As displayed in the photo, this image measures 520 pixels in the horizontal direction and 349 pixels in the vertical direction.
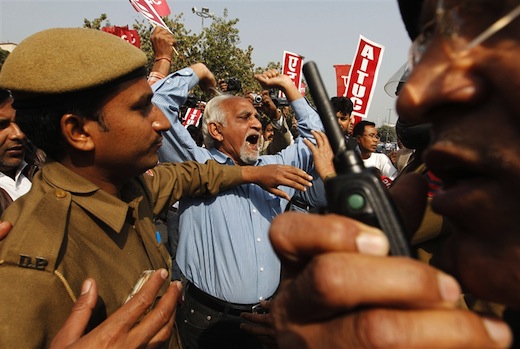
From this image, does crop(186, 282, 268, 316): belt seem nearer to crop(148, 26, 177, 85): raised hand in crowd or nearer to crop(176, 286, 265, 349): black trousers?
crop(176, 286, 265, 349): black trousers

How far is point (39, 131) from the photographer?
1.77 meters

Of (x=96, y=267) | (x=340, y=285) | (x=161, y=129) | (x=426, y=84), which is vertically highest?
(x=426, y=84)

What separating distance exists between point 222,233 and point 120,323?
1.78m

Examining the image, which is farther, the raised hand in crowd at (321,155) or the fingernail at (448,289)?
the raised hand in crowd at (321,155)

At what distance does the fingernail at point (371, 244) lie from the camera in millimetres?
650

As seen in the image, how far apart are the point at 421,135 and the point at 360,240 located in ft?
5.41

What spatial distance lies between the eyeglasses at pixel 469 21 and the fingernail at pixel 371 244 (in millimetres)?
380

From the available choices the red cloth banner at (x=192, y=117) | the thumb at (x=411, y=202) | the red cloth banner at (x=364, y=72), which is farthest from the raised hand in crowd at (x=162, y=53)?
the red cloth banner at (x=192, y=117)

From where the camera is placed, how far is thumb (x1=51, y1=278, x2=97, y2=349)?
1161 mm

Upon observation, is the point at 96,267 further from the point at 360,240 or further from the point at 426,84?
the point at 426,84

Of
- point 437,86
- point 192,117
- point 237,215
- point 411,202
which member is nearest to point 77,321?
point 411,202

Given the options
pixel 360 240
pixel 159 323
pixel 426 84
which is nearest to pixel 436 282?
pixel 360 240

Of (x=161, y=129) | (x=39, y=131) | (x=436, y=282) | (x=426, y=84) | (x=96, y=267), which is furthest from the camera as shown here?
(x=161, y=129)

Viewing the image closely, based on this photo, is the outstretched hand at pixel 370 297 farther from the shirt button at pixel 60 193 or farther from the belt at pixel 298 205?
the belt at pixel 298 205
